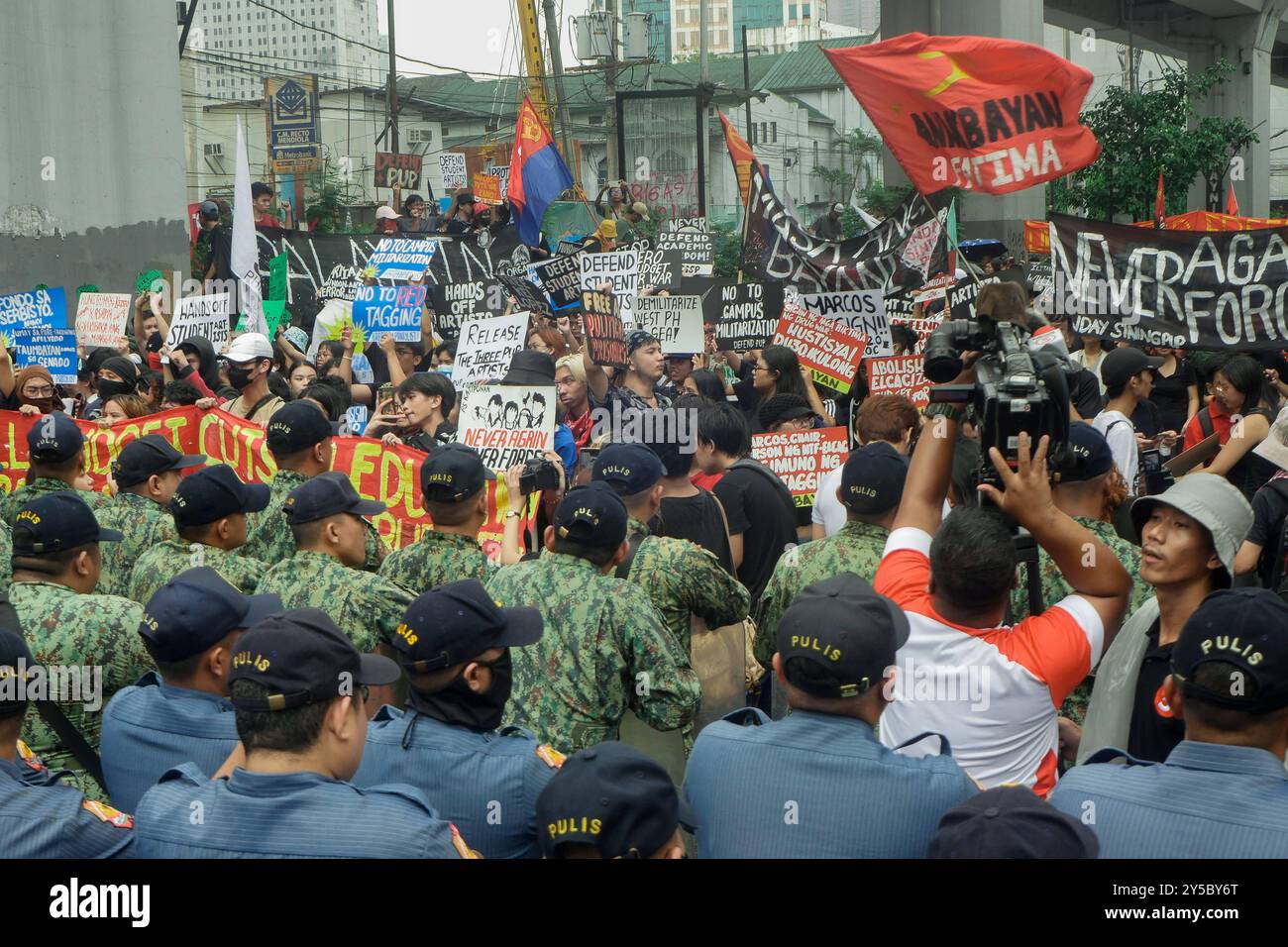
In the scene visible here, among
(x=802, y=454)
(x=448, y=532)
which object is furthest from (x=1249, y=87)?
(x=448, y=532)

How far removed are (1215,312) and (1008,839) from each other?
7.54 meters

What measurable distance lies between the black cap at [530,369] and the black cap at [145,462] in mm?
2173

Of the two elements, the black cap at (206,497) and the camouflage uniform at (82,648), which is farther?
the black cap at (206,497)

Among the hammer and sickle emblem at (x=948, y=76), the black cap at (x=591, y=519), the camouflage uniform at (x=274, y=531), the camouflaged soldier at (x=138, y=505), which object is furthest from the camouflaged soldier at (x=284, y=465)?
the hammer and sickle emblem at (x=948, y=76)

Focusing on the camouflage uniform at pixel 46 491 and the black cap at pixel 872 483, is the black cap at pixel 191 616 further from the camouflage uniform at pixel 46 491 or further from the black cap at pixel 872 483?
the camouflage uniform at pixel 46 491

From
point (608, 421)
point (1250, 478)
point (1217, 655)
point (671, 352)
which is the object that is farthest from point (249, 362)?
point (1217, 655)

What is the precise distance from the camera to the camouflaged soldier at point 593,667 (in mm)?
4652

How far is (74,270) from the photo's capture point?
16.8 m

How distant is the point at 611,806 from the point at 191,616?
1738mm

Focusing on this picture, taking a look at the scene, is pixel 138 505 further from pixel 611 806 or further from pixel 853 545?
pixel 611 806

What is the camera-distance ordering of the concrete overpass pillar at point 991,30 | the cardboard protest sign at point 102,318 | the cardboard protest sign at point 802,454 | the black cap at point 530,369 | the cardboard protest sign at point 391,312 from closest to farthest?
the cardboard protest sign at point 802,454 → the black cap at point 530,369 → the cardboard protest sign at point 391,312 → the cardboard protest sign at point 102,318 → the concrete overpass pillar at point 991,30

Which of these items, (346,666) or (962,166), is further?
(962,166)

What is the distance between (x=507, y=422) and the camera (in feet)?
26.1

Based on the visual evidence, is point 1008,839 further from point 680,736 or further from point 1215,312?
point 1215,312
